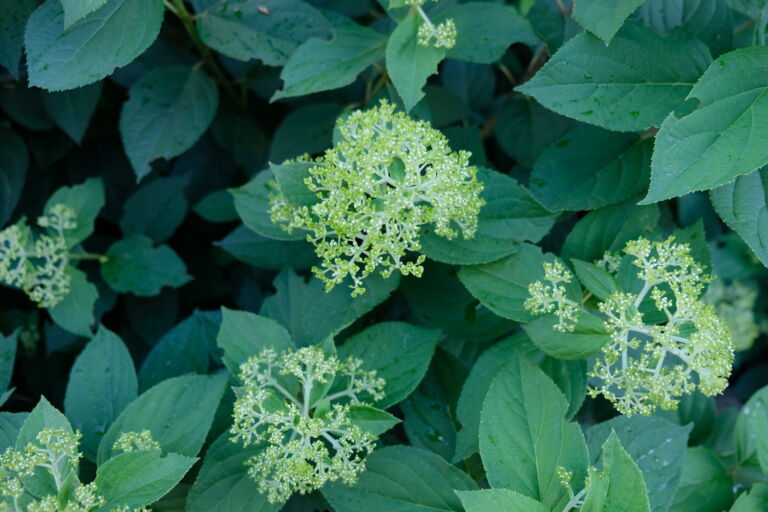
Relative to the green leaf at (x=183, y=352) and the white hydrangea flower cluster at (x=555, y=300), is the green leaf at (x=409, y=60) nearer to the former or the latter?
the white hydrangea flower cluster at (x=555, y=300)

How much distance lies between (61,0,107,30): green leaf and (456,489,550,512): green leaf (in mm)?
1842

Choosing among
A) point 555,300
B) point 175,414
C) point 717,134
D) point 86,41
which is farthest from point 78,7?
point 717,134

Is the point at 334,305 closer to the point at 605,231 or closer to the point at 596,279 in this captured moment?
the point at 596,279

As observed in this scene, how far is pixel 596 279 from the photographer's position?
2131 mm

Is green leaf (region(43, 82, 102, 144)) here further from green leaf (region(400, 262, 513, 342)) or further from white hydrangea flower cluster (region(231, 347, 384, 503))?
green leaf (region(400, 262, 513, 342))

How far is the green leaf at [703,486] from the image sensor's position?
2.63 meters

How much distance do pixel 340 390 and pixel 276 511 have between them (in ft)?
1.45

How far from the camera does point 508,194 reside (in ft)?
7.46

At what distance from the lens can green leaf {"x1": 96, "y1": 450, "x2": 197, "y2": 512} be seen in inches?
76.3

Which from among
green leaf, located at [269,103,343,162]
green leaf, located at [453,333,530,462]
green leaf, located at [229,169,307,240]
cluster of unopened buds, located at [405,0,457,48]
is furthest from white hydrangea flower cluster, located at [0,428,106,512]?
cluster of unopened buds, located at [405,0,457,48]

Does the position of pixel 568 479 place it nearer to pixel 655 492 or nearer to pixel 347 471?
pixel 655 492

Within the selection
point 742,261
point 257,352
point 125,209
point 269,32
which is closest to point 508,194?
point 257,352

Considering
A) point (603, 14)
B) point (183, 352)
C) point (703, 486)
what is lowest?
point (703, 486)

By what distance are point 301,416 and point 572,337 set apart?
2.85 feet
